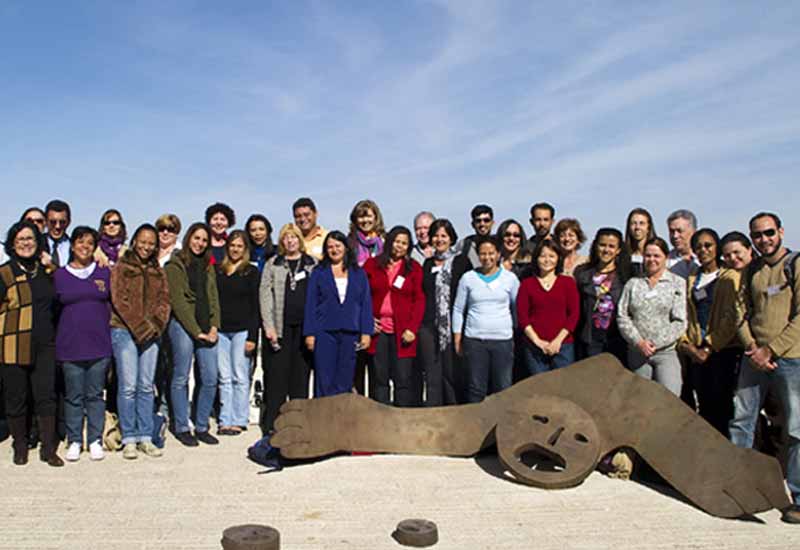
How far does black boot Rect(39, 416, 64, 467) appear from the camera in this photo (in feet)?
18.6

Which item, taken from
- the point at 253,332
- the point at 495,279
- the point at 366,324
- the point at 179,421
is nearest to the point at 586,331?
the point at 495,279

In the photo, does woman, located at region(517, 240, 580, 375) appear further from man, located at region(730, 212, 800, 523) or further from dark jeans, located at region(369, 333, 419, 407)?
man, located at region(730, 212, 800, 523)

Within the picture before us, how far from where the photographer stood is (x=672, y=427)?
16.9 feet

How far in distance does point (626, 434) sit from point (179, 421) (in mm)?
3810

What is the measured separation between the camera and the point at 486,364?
240 inches

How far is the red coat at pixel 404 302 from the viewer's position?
6.45 meters

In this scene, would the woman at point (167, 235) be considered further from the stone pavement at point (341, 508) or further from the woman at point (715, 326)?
the woman at point (715, 326)

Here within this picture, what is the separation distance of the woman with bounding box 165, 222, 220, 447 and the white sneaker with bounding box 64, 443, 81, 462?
87cm

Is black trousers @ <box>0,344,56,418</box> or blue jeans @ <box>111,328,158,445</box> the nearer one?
black trousers @ <box>0,344,56,418</box>

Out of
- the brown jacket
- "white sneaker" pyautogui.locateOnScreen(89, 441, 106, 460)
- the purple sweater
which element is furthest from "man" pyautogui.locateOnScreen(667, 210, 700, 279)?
"white sneaker" pyautogui.locateOnScreen(89, 441, 106, 460)

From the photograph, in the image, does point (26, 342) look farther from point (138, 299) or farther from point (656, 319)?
point (656, 319)

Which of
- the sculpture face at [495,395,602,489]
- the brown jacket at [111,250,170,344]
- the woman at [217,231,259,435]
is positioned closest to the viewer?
the sculpture face at [495,395,602,489]

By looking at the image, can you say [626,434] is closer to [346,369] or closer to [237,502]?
[346,369]

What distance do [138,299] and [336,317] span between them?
5.39 feet
